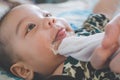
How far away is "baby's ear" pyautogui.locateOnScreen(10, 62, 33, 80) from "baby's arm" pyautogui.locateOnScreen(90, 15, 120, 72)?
0.97 feet

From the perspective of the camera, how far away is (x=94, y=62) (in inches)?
30.9

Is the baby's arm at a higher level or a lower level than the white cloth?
higher

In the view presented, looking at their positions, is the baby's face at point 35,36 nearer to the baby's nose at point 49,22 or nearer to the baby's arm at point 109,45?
the baby's nose at point 49,22

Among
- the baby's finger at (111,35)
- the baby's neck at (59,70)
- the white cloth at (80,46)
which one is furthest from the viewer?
the baby's neck at (59,70)

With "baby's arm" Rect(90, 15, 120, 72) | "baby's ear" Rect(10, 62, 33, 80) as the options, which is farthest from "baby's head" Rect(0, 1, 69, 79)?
"baby's arm" Rect(90, 15, 120, 72)

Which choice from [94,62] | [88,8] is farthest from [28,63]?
[88,8]

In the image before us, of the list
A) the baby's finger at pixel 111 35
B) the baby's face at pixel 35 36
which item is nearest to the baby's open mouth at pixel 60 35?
the baby's face at pixel 35 36

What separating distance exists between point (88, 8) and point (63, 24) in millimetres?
559

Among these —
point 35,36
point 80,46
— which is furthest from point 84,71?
point 35,36

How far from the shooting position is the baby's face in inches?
37.9

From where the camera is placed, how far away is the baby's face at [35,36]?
964 mm

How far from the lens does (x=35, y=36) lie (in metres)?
0.98

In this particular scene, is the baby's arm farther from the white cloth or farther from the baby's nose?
the baby's nose

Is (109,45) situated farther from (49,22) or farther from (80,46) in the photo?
(49,22)
